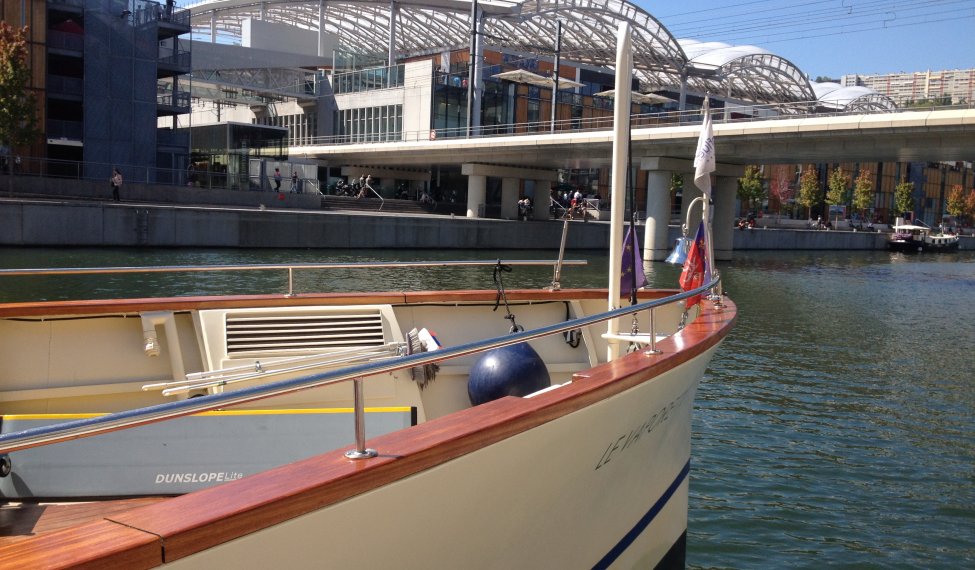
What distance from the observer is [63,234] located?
97.5 ft

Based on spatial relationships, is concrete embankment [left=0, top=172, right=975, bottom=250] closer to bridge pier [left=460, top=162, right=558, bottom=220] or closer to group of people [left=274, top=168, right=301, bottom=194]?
group of people [left=274, top=168, right=301, bottom=194]

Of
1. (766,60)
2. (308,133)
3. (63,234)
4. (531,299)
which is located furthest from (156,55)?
(766,60)

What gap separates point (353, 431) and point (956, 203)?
10745 centimetres

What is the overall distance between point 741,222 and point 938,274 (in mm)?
19565

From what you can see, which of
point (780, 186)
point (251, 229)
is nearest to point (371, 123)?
point (251, 229)

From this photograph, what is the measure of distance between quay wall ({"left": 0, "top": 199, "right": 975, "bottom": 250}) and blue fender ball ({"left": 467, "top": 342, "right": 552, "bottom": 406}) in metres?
27.9

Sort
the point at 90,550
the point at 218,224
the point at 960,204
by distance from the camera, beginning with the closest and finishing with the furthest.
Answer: the point at 90,550
the point at 218,224
the point at 960,204

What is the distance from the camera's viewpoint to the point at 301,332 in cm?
621

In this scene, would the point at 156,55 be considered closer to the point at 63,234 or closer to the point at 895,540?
the point at 63,234

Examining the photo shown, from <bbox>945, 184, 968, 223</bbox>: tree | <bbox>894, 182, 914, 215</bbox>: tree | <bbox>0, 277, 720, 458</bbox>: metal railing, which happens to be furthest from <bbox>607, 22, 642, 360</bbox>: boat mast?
<bbox>945, 184, 968, 223</bbox>: tree

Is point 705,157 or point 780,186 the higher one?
point 780,186

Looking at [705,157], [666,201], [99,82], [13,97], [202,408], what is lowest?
[202,408]

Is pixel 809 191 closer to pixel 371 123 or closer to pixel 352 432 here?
pixel 371 123

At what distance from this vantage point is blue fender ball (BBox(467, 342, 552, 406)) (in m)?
5.16
